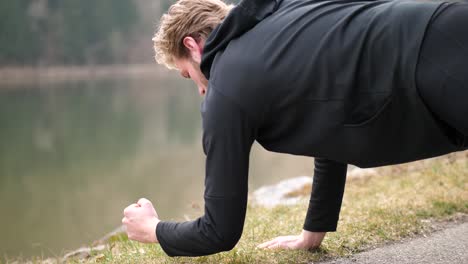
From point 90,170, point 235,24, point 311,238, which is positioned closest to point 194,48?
point 235,24

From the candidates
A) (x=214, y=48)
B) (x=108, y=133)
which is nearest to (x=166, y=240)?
(x=214, y=48)

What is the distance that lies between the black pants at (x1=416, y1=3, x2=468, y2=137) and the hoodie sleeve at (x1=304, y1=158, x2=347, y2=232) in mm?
977

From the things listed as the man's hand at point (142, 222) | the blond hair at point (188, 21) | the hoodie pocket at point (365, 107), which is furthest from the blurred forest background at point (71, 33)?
the hoodie pocket at point (365, 107)

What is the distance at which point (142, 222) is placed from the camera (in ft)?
8.34

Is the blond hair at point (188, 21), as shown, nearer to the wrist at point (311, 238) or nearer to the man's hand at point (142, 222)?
the man's hand at point (142, 222)


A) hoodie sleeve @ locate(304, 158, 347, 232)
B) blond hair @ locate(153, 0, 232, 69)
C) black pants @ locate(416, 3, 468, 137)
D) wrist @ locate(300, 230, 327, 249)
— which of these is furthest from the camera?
wrist @ locate(300, 230, 327, 249)

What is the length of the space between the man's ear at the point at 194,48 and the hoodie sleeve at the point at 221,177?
26 centimetres

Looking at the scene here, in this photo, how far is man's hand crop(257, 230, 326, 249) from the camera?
3176 mm

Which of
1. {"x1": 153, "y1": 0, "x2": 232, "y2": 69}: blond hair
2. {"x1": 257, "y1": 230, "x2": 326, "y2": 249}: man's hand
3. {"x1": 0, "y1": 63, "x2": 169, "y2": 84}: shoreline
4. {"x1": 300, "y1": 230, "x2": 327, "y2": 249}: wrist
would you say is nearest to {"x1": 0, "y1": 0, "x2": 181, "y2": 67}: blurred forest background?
{"x1": 0, "y1": 63, "x2": 169, "y2": 84}: shoreline

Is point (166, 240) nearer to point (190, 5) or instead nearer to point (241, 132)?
point (241, 132)

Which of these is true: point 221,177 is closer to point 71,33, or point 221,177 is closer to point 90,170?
point 90,170

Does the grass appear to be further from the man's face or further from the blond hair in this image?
the blond hair

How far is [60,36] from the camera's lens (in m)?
71.5

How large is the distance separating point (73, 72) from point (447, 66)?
69.3 m
